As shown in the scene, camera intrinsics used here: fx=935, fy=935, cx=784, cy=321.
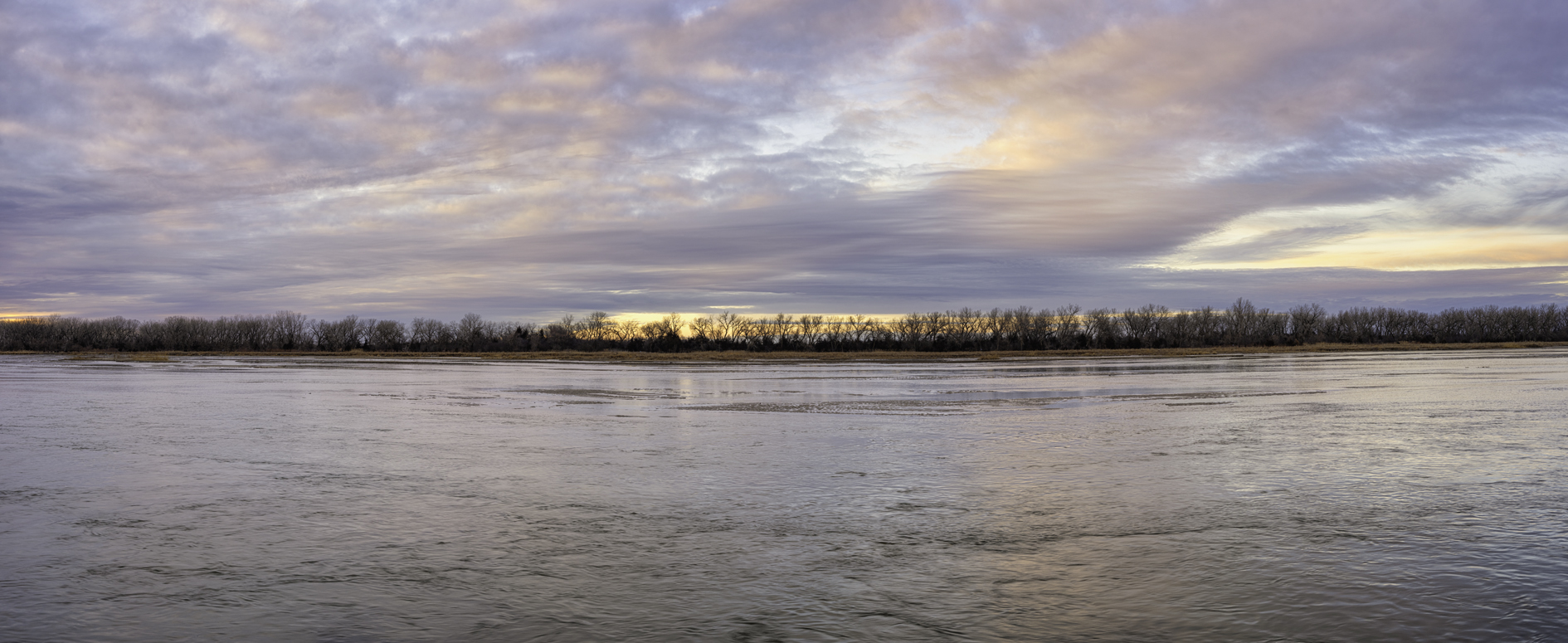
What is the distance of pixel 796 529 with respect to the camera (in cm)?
715

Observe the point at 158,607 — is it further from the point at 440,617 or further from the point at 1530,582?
the point at 1530,582

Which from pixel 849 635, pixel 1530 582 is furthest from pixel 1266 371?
pixel 849 635

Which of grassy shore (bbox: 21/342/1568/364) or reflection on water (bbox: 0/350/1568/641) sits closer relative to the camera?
reflection on water (bbox: 0/350/1568/641)

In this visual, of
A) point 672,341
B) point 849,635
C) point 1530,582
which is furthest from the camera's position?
point 672,341

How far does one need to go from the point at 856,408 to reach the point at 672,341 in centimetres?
10543

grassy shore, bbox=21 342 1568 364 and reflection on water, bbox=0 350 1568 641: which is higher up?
→ grassy shore, bbox=21 342 1568 364

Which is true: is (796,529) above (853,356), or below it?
below

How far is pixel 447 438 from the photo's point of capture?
1380 centimetres

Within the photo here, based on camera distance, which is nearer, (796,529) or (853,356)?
(796,529)

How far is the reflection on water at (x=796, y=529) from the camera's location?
16.1ft

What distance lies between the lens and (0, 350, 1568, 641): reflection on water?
492 centimetres

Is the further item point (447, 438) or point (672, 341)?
point (672, 341)

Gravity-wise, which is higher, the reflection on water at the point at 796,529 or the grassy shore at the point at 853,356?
the grassy shore at the point at 853,356

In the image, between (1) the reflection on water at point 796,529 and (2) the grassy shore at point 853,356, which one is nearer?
(1) the reflection on water at point 796,529
